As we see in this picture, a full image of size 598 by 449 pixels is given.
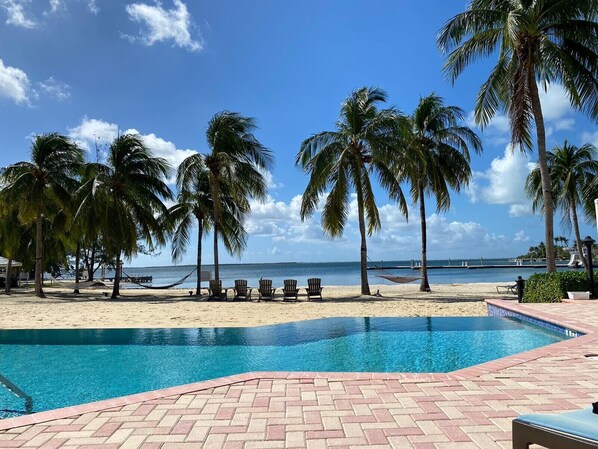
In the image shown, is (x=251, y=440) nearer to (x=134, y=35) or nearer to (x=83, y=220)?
(x=134, y=35)

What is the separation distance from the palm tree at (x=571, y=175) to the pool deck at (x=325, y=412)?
20.2 m

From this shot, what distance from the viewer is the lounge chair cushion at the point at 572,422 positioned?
2.02m

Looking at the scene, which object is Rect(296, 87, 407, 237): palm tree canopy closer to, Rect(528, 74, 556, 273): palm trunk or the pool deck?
Rect(528, 74, 556, 273): palm trunk

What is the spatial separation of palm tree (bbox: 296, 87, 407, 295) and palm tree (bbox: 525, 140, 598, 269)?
10.00m

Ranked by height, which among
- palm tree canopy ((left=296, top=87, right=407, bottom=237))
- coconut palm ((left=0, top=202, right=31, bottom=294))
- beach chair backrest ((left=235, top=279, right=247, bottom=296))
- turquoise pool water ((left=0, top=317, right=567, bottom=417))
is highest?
palm tree canopy ((left=296, top=87, right=407, bottom=237))

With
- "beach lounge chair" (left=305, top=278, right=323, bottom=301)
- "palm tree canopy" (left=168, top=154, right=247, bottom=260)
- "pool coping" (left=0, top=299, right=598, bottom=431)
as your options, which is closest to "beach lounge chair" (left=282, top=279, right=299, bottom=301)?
"beach lounge chair" (left=305, top=278, right=323, bottom=301)

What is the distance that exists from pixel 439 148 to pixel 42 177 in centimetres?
1797

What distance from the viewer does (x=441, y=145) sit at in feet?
63.1

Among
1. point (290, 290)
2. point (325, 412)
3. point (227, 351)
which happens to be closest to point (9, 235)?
point (290, 290)

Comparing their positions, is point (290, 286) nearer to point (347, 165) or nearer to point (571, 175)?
point (347, 165)

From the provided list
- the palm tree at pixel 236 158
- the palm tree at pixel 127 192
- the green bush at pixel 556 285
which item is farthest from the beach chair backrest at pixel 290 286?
the green bush at pixel 556 285

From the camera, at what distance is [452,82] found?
13.5m

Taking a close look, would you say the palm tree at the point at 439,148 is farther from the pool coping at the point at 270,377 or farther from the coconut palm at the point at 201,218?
the pool coping at the point at 270,377

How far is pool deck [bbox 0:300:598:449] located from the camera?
9.86 ft
